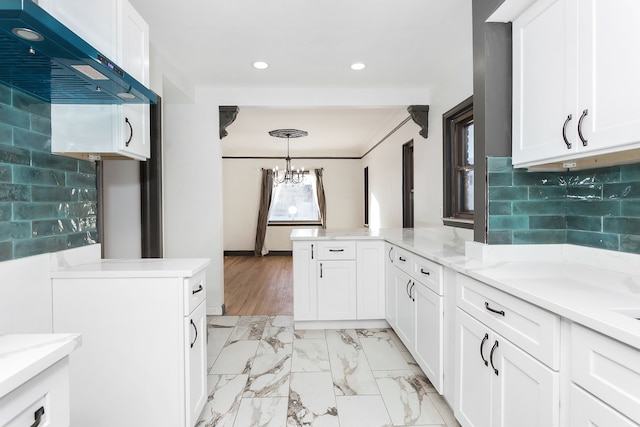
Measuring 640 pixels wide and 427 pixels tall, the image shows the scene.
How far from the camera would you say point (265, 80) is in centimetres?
334

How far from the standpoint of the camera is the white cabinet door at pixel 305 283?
10.3 feet

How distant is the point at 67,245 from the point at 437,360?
6.79 ft

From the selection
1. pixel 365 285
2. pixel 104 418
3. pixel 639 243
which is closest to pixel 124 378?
pixel 104 418

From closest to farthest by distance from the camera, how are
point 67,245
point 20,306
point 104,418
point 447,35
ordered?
1. point 20,306
2. point 104,418
3. point 67,245
4. point 447,35

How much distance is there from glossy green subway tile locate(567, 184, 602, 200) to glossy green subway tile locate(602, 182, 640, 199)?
1.2 inches

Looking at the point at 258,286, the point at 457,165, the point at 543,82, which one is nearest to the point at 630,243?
the point at 543,82

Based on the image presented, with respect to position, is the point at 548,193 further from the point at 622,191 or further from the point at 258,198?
the point at 258,198

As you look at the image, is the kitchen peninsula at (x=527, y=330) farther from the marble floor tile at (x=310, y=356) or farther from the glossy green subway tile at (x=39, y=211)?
the glossy green subway tile at (x=39, y=211)

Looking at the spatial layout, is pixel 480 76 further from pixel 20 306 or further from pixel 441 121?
pixel 20 306

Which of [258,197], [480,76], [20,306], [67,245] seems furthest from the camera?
[258,197]

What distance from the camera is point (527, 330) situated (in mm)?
1147

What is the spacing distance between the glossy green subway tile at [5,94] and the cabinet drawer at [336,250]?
2312mm

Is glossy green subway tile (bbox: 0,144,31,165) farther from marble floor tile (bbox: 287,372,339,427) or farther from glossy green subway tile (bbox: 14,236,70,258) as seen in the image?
marble floor tile (bbox: 287,372,339,427)

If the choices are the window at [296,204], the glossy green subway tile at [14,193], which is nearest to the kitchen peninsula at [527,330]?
the glossy green subway tile at [14,193]
